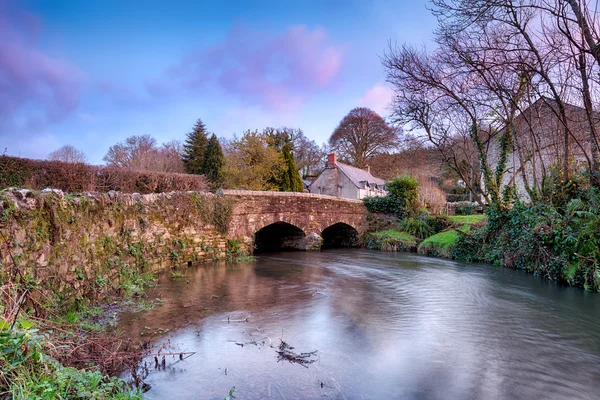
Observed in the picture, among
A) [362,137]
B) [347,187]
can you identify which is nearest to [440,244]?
[347,187]

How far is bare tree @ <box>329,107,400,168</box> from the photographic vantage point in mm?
36606

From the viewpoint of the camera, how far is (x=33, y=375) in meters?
2.25

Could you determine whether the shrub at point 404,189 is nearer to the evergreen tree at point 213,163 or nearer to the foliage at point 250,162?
the foliage at point 250,162

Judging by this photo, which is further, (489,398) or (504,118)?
(504,118)

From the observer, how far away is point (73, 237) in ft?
17.5

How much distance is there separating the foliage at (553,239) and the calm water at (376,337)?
1.70 ft

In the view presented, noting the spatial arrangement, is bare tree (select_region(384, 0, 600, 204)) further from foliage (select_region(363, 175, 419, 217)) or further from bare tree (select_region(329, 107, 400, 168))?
bare tree (select_region(329, 107, 400, 168))

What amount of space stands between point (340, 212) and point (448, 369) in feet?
A: 41.7

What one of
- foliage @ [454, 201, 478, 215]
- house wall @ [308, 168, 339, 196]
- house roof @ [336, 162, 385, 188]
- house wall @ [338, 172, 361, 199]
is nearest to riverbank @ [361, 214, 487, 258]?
foliage @ [454, 201, 478, 215]

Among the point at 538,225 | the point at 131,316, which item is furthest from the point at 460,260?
the point at 131,316

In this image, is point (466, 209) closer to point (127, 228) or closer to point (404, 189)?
point (404, 189)

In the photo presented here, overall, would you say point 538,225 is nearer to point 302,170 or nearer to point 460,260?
point 460,260

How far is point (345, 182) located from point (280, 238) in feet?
54.5

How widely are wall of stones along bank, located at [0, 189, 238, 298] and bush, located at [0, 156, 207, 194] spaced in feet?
9.59
